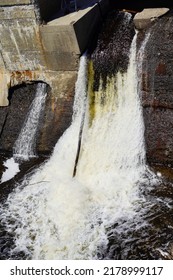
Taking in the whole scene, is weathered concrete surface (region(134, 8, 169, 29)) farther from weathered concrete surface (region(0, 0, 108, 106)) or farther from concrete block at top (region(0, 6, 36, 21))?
concrete block at top (region(0, 6, 36, 21))

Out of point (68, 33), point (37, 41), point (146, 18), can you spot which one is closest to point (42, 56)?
point (37, 41)

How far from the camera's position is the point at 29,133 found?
1094 cm

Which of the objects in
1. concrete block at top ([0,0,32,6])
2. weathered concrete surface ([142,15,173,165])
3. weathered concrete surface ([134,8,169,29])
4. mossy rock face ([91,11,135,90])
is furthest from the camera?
weathered concrete surface ([134,8,169,29])

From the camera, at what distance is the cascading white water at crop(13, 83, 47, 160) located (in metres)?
10.9

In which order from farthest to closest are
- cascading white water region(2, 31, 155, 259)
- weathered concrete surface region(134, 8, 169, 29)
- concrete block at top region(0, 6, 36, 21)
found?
weathered concrete surface region(134, 8, 169, 29) → concrete block at top region(0, 6, 36, 21) → cascading white water region(2, 31, 155, 259)

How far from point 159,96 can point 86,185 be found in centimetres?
318

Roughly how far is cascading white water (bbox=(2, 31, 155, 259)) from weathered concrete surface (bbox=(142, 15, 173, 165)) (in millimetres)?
288

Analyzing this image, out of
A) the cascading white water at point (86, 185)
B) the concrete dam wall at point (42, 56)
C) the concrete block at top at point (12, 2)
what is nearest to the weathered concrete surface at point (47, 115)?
the concrete dam wall at point (42, 56)

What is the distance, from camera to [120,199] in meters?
8.70

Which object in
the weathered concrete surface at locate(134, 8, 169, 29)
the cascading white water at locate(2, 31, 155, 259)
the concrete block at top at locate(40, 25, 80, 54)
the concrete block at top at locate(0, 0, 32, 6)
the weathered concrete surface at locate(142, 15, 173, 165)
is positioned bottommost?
the cascading white water at locate(2, 31, 155, 259)

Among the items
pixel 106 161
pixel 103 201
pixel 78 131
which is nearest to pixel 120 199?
pixel 103 201

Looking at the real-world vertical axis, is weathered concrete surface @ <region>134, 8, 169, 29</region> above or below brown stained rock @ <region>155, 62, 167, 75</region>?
above

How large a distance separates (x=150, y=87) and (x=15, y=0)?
4.67 meters

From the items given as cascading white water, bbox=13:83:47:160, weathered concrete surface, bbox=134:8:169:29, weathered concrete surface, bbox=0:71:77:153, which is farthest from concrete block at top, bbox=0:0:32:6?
weathered concrete surface, bbox=134:8:169:29
